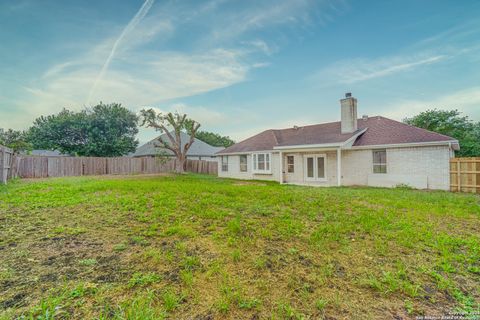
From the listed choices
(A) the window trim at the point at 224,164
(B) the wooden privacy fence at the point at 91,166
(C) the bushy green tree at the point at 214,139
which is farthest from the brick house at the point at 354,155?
(C) the bushy green tree at the point at 214,139

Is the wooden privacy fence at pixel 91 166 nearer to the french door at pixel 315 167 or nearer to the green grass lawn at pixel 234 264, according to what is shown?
the french door at pixel 315 167

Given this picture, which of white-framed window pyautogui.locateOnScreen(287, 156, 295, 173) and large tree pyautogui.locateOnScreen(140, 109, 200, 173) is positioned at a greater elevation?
large tree pyautogui.locateOnScreen(140, 109, 200, 173)

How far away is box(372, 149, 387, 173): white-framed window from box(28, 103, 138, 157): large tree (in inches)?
1012

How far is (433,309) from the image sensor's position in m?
2.31

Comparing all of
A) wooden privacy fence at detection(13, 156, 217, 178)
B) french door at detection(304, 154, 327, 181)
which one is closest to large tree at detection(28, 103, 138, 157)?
wooden privacy fence at detection(13, 156, 217, 178)

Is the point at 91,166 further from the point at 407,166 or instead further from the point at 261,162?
the point at 407,166

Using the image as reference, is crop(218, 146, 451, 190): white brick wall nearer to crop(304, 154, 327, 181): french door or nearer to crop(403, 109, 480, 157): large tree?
crop(304, 154, 327, 181): french door

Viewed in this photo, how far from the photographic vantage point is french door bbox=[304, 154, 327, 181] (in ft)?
47.3

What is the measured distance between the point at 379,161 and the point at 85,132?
29.1 m


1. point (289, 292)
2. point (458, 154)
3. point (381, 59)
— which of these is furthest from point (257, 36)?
point (458, 154)

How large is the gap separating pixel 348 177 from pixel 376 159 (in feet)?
5.83

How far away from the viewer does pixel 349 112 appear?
14.1 meters

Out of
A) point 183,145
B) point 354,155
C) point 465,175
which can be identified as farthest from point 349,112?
point 183,145

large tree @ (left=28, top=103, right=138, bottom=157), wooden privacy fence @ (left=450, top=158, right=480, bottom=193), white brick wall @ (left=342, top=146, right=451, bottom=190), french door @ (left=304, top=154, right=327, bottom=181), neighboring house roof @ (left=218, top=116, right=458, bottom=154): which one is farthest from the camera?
large tree @ (left=28, top=103, right=138, bottom=157)
